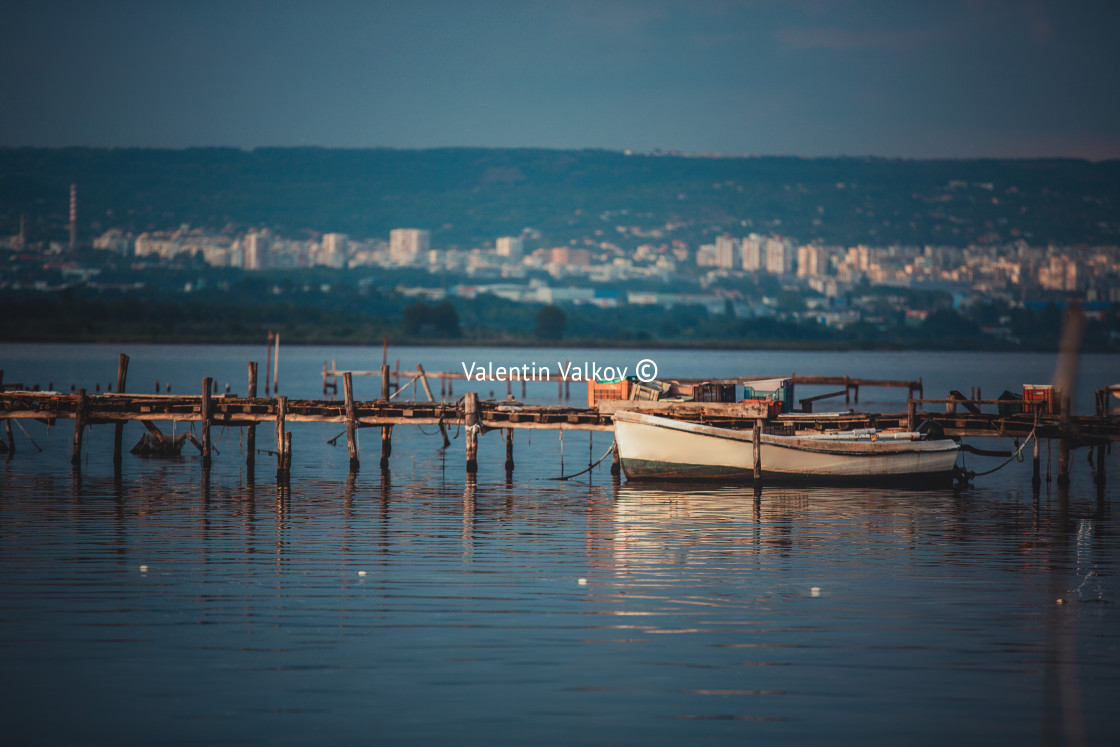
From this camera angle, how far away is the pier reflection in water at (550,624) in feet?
46.3

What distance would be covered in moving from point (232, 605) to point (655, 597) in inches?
259

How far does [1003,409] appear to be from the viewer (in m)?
43.3

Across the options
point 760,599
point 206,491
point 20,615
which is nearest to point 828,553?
point 760,599

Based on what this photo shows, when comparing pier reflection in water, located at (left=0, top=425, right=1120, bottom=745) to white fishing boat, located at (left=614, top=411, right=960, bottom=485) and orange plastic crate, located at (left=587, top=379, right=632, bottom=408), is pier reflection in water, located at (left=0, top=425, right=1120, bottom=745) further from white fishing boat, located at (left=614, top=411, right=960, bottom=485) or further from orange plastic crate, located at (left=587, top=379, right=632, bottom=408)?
orange plastic crate, located at (left=587, top=379, right=632, bottom=408)

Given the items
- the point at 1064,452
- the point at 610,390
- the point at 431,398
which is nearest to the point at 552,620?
the point at 610,390

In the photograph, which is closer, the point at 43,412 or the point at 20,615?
the point at 20,615

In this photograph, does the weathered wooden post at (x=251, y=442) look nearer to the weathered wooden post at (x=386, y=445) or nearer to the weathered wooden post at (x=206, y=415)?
the weathered wooden post at (x=206, y=415)

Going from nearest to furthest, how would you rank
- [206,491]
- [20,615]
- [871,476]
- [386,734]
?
[386,734] → [20,615] → [206,491] → [871,476]

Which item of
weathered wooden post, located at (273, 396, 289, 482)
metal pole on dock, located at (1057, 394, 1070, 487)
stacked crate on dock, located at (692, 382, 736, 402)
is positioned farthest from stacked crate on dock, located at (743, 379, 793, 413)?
weathered wooden post, located at (273, 396, 289, 482)

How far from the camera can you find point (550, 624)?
18500mm

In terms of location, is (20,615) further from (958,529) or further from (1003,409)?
(1003,409)

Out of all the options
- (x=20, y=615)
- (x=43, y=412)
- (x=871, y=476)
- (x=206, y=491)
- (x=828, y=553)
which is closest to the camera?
(x=20, y=615)

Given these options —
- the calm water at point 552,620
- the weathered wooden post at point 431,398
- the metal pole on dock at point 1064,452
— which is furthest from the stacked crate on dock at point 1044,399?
the weathered wooden post at point 431,398

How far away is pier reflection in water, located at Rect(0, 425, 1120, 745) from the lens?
14117mm
